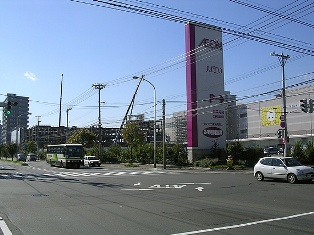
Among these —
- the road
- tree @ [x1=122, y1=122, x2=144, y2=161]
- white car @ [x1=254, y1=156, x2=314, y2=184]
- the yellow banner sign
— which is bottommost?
the road

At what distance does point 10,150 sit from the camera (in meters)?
102

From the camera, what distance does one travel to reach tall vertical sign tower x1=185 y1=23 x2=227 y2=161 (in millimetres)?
44562

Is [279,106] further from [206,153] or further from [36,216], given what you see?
[36,216]

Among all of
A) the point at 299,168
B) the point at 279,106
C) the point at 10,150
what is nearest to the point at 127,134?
the point at 299,168

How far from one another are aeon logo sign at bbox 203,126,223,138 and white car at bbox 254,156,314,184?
73.6 ft

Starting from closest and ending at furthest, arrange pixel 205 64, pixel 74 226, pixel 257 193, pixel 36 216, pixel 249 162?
pixel 74 226
pixel 36 216
pixel 257 193
pixel 249 162
pixel 205 64

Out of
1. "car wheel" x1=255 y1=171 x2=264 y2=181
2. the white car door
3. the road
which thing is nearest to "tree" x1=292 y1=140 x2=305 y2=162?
"car wheel" x1=255 y1=171 x2=264 y2=181

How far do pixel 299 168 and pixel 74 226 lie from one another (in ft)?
51.7

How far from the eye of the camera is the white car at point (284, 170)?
21125mm

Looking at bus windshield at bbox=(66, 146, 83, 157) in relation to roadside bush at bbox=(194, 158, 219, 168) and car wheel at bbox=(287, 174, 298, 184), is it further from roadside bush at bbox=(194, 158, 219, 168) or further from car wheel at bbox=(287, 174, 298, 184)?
car wheel at bbox=(287, 174, 298, 184)

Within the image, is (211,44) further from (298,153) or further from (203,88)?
(298,153)

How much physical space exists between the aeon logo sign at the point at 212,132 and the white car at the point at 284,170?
2243 centimetres

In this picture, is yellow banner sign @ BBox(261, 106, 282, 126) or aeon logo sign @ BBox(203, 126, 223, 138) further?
yellow banner sign @ BBox(261, 106, 282, 126)

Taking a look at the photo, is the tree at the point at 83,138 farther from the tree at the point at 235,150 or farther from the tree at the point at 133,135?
the tree at the point at 235,150
